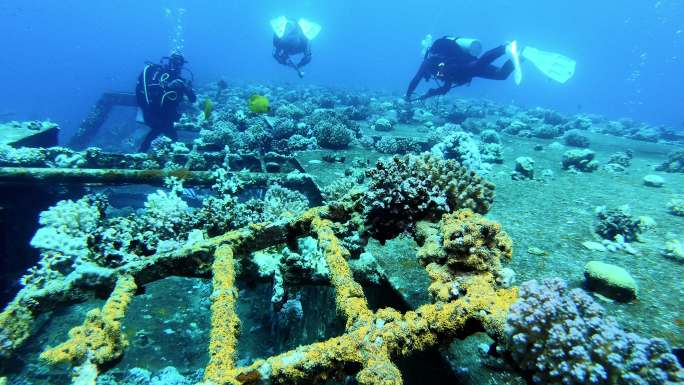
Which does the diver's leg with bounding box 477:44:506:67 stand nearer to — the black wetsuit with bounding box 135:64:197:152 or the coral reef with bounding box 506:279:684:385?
the black wetsuit with bounding box 135:64:197:152

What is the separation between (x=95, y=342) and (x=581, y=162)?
1162 centimetres

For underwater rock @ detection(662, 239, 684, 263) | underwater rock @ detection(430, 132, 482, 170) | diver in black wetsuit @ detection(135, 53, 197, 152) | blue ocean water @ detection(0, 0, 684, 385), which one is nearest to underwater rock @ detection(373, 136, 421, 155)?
blue ocean water @ detection(0, 0, 684, 385)

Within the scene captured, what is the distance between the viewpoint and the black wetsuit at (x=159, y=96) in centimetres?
1105

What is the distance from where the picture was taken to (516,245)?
447 centimetres

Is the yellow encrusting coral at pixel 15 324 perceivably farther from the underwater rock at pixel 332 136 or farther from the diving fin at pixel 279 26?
the diving fin at pixel 279 26

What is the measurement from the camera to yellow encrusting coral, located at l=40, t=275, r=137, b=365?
5.94 ft

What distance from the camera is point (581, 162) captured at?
31.4 ft

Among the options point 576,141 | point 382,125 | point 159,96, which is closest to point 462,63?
point 382,125

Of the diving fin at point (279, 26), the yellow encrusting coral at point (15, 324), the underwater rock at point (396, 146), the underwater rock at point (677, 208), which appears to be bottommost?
the underwater rock at point (677, 208)

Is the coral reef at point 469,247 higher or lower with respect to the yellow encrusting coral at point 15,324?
lower

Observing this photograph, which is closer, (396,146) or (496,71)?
(396,146)

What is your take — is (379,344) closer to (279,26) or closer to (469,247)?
(469,247)

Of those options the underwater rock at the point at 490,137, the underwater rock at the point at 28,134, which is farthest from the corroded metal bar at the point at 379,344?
the underwater rock at the point at 490,137

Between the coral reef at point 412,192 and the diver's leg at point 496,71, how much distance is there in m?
12.4
